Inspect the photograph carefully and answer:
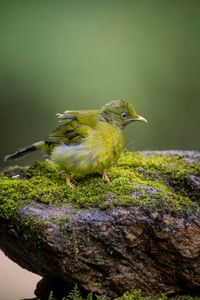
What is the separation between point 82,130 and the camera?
3.87 meters

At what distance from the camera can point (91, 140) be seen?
379cm

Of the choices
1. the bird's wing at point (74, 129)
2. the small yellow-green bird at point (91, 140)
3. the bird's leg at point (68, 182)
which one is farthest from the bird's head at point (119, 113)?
the bird's leg at point (68, 182)

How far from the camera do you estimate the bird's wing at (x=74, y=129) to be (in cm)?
386

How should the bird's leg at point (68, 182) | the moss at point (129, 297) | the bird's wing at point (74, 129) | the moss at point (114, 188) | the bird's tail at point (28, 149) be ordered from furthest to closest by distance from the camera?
the bird's tail at point (28, 149) → the bird's wing at point (74, 129) → the bird's leg at point (68, 182) → the moss at point (114, 188) → the moss at point (129, 297)

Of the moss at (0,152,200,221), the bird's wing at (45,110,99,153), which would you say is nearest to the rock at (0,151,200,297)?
the moss at (0,152,200,221)

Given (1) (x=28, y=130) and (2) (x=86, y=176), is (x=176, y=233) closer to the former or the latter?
(2) (x=86, y=176)

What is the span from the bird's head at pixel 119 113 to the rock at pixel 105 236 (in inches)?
27.0

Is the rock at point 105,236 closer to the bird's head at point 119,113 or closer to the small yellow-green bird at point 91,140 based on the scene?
the small yellow-green bird at point 91,140

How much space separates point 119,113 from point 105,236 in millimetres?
Result: 1302

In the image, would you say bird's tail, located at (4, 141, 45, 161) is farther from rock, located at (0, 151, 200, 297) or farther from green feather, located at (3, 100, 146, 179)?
rock, located at (0, 151, 200, 297)

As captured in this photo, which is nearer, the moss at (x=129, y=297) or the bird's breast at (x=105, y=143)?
the moss at (x=129, y=297)

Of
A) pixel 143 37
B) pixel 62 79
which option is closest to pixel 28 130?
pixel 62 79

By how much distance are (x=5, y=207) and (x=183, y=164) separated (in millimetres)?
2134

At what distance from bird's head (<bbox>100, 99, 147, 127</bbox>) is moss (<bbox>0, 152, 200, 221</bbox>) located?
559 mm
